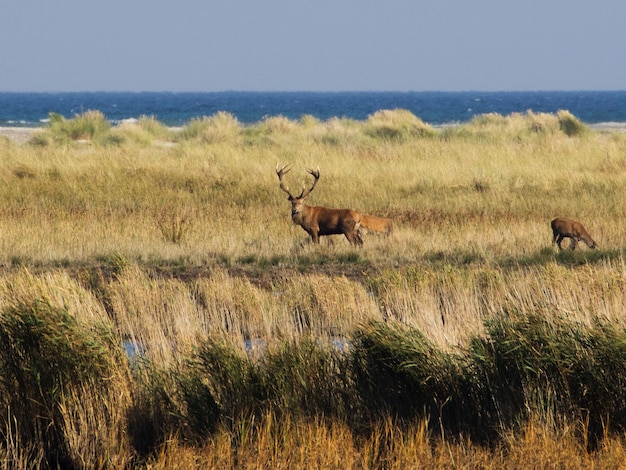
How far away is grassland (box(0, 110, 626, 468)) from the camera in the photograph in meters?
6.05

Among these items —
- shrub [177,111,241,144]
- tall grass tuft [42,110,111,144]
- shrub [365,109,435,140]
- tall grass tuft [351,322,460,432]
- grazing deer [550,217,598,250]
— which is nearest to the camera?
tall grass tuft [351,322,460,432]

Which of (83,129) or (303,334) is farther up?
(303,334)

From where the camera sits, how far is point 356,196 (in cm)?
1781

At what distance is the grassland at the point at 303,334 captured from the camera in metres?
6.05

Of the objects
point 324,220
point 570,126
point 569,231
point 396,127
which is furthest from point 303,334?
point 570,126

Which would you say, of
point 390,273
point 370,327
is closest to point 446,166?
point 390,273

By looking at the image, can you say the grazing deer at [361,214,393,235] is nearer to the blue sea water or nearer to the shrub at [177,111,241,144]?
the shrub at [177,111,241,144]

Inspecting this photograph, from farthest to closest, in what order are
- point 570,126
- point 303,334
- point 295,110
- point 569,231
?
point 295,110
point 570,126
point 569,231
point 303,334

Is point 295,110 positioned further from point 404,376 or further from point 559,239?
point 404,376

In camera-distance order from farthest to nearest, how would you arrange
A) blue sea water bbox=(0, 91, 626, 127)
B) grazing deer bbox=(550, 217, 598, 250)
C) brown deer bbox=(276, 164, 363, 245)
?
blue sea water bbox=(0, 91, 626, 127), brown deer bbox=(276, 164, 363, 245), grazing deer bbox=(550, 217, 598, 250)

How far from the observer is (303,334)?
678 cm

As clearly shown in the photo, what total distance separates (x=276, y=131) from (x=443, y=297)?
24.1 m

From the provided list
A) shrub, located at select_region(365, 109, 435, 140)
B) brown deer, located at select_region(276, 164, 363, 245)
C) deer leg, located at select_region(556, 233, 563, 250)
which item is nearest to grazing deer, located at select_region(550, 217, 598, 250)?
deer leg, located at select_region(556, 233, 563, 250)

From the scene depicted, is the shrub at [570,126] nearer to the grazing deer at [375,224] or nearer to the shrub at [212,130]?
the shrub at [212,130]
